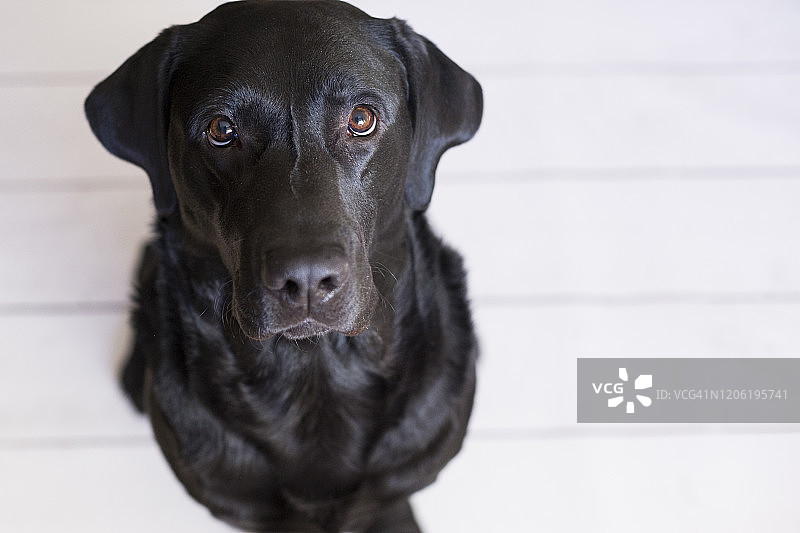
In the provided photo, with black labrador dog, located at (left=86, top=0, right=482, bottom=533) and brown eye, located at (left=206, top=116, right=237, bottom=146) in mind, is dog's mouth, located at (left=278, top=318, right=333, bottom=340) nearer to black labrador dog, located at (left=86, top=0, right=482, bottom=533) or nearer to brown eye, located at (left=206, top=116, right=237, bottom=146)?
black labrador dog, located at (left=86, top=0, right=482, bottom=533)

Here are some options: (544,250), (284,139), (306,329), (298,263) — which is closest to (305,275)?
(298,263)

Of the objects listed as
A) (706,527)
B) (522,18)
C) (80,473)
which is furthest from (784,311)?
(80,473)

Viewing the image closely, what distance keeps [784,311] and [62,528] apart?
83.1 inches

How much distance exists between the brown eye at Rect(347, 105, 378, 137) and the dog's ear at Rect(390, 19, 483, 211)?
14cm

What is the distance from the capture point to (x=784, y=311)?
2285 mm

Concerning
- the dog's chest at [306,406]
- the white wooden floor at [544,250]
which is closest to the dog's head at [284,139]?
the dog's chest at [306,406]

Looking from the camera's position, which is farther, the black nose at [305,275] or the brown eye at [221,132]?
the brown eye at [221,132]

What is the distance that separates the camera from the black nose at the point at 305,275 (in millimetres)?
1265

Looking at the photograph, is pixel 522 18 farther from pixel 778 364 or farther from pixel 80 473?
pixel 80 473

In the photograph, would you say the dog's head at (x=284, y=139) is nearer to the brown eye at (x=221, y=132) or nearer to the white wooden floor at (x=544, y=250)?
the brown eye at (x=221, y=132)

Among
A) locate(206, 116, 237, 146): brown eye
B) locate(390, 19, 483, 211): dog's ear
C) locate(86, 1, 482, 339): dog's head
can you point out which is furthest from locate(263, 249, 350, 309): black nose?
locate(390, 19, 483, 211): dog's ear

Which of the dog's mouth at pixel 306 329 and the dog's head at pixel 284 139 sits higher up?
the dog's head at pixel 284 139

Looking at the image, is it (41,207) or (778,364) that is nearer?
(778,364)

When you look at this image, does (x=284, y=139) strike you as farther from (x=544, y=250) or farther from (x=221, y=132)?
(x=544, y=250)
